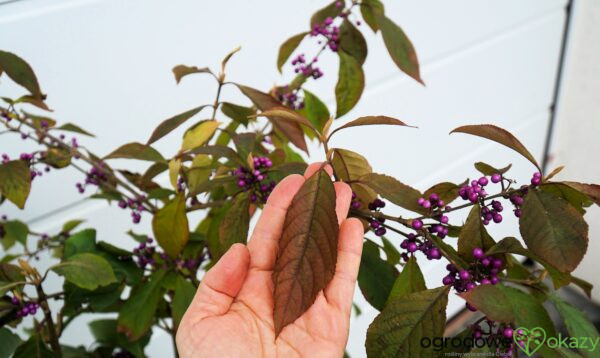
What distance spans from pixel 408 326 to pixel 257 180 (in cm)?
25

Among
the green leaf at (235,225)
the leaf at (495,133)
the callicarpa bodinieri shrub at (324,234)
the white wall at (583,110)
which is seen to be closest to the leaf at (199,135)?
the callicarpa bodinieri shrub at (324,234)

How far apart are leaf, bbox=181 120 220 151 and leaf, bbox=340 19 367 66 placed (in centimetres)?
23

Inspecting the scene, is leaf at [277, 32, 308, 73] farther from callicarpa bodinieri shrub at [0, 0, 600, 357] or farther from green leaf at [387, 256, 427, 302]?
green leaf at [387, 256, 427, 302]

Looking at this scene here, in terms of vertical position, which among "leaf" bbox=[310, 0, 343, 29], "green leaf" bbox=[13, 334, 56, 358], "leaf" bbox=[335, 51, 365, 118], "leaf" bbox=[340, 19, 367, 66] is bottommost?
"green leaf" bbox=[13, 334, 56, 358]

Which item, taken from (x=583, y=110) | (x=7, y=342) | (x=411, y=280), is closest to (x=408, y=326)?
(x=411, y=280)

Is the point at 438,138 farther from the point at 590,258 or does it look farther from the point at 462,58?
the point at 590,258

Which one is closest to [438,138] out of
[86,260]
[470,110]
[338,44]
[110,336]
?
[470,110]

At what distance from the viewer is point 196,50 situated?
1.14 metres

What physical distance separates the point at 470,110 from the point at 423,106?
11.8 inches

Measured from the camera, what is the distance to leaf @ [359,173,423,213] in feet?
1.66

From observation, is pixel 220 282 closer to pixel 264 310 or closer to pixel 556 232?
pixel 264 310

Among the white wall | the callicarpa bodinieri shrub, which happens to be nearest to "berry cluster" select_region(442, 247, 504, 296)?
the callicarpa bodinieri shrub

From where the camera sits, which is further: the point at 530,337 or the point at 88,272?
the point at 88,272

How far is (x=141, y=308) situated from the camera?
722mm
